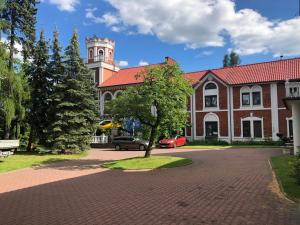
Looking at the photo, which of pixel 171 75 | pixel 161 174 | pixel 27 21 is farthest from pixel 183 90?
pixel 27 21

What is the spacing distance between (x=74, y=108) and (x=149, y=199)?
72.8 ft

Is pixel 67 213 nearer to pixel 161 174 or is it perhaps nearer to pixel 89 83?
pixel 161 174

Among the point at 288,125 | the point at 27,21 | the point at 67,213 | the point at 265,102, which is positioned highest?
the point at 27,21

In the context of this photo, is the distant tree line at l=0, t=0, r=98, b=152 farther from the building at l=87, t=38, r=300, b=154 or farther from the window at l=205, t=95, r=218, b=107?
the window at l=205, t=95, r=218, b=107

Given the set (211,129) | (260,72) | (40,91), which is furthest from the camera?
(211,129)

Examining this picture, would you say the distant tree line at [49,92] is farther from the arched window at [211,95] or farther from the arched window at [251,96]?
the arched window at [251,96]

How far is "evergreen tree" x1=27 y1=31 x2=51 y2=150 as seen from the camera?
31.4 metres

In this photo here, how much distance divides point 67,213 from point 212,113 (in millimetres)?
33645

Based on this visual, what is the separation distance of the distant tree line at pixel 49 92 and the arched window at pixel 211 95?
1474 centimetres

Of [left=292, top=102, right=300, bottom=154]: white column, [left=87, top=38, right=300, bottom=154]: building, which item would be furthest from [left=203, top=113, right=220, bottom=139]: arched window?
[left=292, top=102, right=300, bottom=154]: white column

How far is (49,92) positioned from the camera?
3209 cm

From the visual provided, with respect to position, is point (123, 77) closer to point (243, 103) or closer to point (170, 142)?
point (243, 103)

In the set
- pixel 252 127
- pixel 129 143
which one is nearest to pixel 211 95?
Result: pixel 252 127

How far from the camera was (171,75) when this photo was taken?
20453 millimetres
